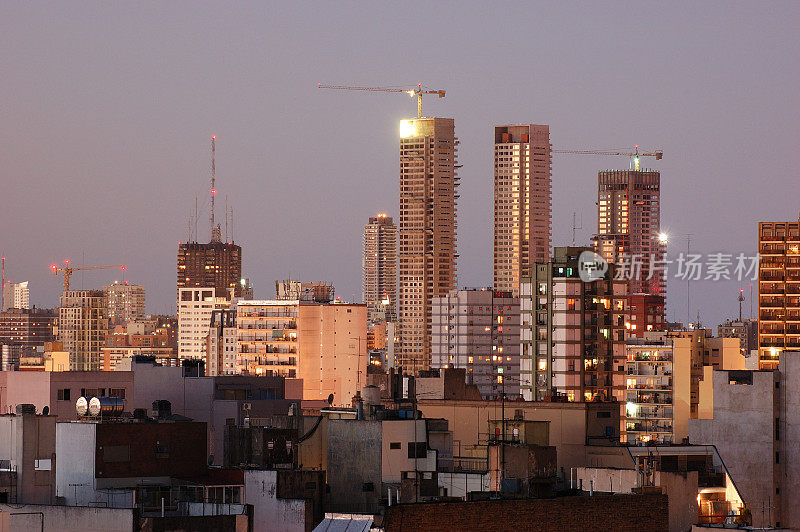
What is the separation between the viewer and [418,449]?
49781mm

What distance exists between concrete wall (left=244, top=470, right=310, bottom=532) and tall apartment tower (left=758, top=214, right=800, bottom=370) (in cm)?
14804

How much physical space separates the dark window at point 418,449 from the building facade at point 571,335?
7797 centimetres

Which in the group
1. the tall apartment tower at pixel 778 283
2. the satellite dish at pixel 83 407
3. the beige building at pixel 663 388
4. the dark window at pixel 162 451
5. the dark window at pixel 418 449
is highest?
the tall apartment tower at pixel 778 283

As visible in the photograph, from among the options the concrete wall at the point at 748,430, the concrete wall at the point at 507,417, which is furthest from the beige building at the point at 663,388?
the concrete wall at the point at 507,417

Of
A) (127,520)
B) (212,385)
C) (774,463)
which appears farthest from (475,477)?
(212,385)

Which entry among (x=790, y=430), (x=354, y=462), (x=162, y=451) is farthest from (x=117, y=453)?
(x=790, y=430)

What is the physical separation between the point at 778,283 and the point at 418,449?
471 feet

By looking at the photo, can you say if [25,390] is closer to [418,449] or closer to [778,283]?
[418,449]

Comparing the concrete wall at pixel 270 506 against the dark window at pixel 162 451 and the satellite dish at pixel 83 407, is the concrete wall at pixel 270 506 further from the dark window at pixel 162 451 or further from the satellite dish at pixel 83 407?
the satellite dish at pixel 83 407

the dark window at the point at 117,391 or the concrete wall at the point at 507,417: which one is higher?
the dark window at the point at 117,391

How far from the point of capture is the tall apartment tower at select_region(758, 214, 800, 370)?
7274 inches

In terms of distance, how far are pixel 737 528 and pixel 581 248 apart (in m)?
99.8

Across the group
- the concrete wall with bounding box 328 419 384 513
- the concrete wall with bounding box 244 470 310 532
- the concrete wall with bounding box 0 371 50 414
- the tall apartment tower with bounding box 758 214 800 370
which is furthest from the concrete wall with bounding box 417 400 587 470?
the tall apartment tower with bounding box 758 214 800 370

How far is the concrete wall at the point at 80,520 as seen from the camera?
3544cm
